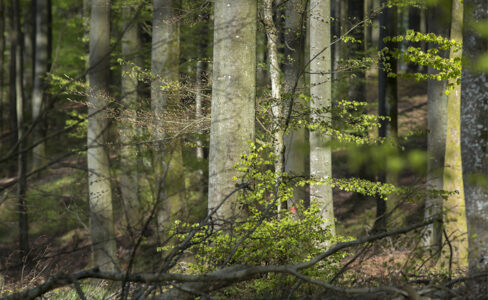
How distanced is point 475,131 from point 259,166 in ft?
9.64

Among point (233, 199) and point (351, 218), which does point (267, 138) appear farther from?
point (351, 218)

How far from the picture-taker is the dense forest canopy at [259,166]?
3.69m

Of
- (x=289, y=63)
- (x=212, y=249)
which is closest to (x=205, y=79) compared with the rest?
(x=289, y=63)

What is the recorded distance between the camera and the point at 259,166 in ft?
23.1

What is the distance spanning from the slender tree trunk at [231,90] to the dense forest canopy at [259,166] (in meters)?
0.02

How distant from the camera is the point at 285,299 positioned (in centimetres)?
394

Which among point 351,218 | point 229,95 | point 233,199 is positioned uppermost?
point 229,95

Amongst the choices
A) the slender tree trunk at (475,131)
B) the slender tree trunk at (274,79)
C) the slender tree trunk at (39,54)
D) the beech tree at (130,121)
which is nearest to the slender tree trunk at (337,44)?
the slender tree trunk at (274,79)

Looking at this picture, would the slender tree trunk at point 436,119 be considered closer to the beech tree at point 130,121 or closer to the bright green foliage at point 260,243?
the bright green foliage at point 260,243

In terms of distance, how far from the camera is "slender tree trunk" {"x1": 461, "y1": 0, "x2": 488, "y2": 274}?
4996 millimetres

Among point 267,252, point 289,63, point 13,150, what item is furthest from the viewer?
point 289,63

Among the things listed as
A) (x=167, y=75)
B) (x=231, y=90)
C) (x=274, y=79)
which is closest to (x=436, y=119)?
(x=274, y=79)

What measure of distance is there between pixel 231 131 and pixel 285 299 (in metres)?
3.23

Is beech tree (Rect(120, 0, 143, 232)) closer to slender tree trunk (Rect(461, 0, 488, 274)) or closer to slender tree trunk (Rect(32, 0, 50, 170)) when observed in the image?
slender tree trunk (Rect(461, 0, 488, 274))
